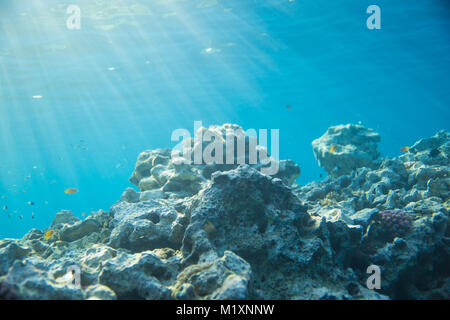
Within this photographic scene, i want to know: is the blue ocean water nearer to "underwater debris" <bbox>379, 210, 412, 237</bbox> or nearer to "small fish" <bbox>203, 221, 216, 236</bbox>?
"underwater debris" <bbox>379, 210, 412, 237</bbox>

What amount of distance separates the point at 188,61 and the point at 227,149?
70.2 feet

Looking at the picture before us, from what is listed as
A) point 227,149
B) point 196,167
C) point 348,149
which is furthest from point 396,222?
point 348,149

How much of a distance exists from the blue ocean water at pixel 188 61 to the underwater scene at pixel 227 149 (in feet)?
0.65

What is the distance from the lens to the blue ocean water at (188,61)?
18.9 meters

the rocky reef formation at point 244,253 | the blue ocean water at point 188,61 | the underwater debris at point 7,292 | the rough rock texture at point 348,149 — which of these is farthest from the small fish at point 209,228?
the blue ocean water at point 188,61

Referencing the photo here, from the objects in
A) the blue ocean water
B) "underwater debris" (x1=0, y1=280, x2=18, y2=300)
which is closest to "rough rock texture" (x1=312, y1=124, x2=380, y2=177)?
the blue ocean water

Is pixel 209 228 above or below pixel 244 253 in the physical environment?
above

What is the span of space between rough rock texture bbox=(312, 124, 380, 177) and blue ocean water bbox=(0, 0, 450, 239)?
1.09m

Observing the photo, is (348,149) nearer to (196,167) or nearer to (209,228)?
(196,167)

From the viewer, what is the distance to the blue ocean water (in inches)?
742

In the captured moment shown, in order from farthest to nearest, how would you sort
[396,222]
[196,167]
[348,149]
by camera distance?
[348,149] < [196,167] < [396,222]

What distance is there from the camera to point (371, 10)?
19922 millimetres

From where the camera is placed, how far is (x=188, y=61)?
88.9 feet

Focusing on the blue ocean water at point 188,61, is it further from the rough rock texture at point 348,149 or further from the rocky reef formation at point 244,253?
the rocky reef formation at point 244,253
